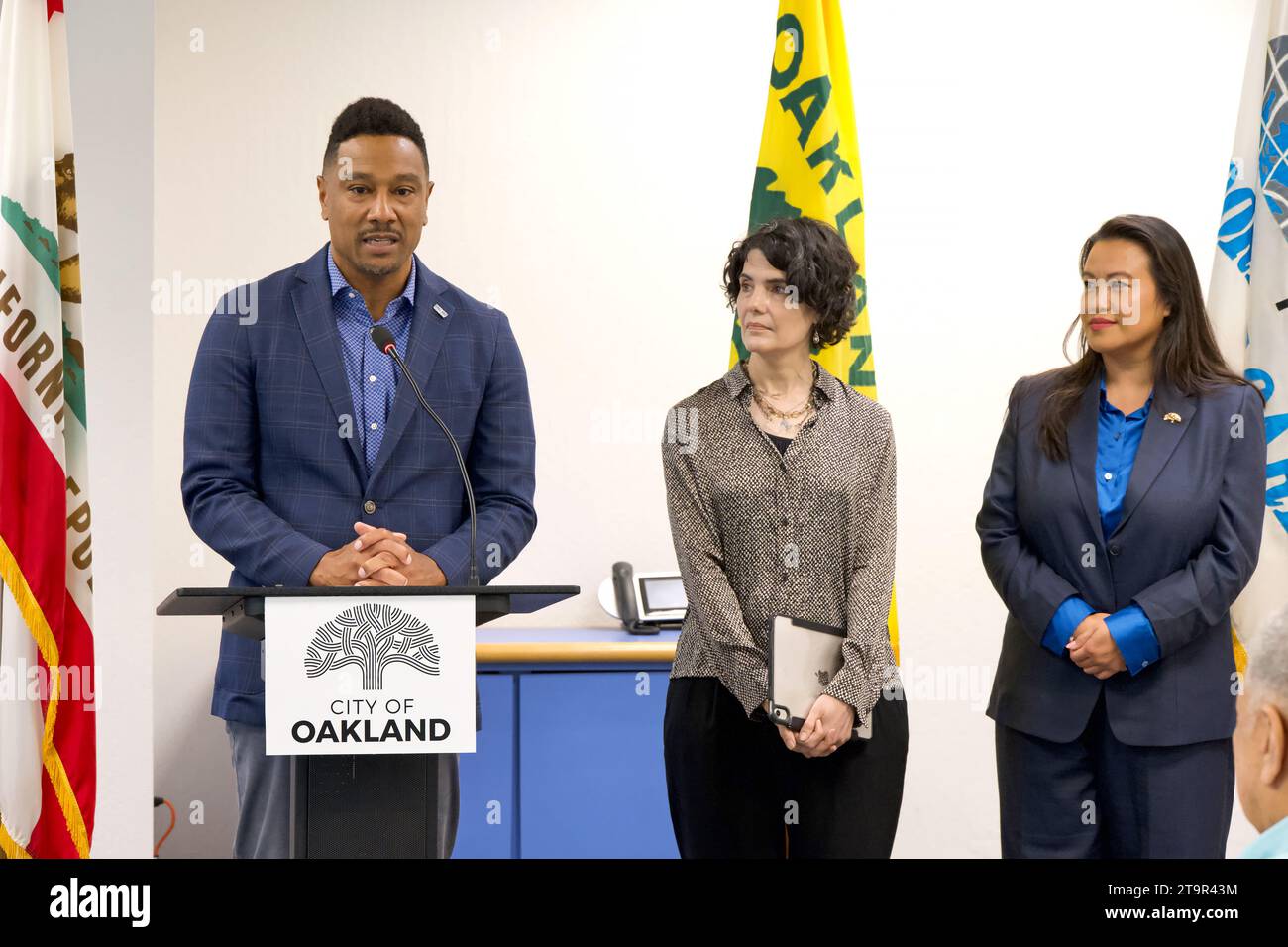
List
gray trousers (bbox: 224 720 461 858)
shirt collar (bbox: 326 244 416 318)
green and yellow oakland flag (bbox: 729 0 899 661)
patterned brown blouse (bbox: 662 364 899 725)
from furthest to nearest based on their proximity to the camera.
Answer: green and yellow oakland flag (bbox: 729 0 899 661) → shirt collar (bbox: 326 244 416 318) → patterned brown blouse (bbox: 662 364 899 725) → gray trousers (bbox: 224 720 461 858)

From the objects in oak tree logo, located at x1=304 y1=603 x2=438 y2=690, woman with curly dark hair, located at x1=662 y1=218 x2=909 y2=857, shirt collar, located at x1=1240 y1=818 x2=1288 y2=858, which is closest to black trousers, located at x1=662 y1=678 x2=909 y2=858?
woman with curly dark hair, located at x1=662 y1=218 x2=909 y2=857

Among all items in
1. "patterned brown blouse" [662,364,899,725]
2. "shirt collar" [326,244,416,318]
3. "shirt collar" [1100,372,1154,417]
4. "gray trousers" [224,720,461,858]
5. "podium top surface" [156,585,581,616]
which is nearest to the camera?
"podium top surface" [156,585,581,616]

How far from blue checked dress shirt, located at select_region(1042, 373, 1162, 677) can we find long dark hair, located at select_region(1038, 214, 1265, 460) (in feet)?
0.22

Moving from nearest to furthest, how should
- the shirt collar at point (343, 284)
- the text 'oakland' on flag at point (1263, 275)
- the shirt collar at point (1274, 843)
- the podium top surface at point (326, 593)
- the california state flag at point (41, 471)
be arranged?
1. the shirt collar at point (1274, 843)
2. the podium top surface at point (326, 593)
3. the shirt collar at point (343, 284)
4. the california state flag at point (41, 471)
5. the text 'oakland' on flag at point (1263, 275)

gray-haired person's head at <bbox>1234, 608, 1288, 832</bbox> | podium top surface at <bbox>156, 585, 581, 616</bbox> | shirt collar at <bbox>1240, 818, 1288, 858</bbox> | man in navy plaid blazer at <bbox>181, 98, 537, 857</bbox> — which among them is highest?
man in navy plaid blazer at <bbox>181, 98, 537, 857</bbox>

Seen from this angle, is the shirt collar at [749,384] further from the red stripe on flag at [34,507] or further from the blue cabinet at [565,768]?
the red stripe on flag at [34,507]

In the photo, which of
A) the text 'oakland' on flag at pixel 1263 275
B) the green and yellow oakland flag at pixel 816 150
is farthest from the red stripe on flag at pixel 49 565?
the text 'oakland' on flag at pixel 1263 275

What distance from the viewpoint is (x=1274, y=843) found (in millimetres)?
1116

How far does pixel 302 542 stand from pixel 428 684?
1.52ft

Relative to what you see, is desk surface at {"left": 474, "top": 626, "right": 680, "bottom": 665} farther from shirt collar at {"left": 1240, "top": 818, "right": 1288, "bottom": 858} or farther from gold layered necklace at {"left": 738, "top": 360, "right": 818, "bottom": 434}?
shirt collar at {"left": 1240, "top": 818, "right": 1288, "bottom": 858}

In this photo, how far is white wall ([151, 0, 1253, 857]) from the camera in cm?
413

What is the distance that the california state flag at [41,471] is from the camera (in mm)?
2637

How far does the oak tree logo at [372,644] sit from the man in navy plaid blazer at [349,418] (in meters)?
0.36

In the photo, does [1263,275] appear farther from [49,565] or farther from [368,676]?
[49,565]
